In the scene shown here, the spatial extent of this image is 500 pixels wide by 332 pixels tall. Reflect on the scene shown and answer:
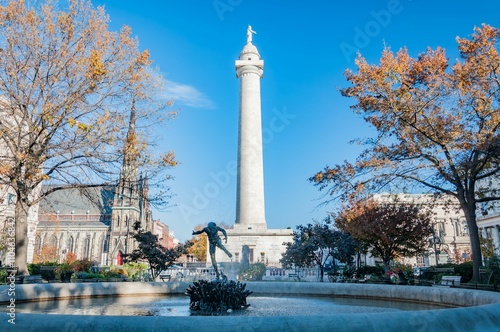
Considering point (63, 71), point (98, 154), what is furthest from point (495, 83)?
point (63, 71)

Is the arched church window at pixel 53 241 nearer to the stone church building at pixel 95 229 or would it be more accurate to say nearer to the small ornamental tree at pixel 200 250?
the stone church building at pixel 95 229

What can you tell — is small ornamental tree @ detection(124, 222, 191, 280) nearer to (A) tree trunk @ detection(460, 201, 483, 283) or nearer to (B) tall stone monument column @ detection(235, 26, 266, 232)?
(A) tree trunk @ detection(460, 201, 483, 283)

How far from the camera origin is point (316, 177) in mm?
19312

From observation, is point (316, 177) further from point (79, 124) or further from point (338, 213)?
point (338, 213)

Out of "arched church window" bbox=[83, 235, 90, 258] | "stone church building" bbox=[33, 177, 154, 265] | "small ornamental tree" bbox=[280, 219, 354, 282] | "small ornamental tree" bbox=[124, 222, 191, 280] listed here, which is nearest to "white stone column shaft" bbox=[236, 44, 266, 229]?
"small ornamental tree" bbox=[280, 219, 354, 282]

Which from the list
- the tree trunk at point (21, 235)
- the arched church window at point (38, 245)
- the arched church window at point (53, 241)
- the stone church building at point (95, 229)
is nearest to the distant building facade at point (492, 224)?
the tree trunk at point (21, 235)

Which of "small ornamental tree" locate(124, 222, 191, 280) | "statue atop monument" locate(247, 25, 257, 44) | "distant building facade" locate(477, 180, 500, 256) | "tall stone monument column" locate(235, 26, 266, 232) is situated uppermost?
"statue atop monument" locate(247, 25, 257, 44)

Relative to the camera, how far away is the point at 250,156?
48.6m

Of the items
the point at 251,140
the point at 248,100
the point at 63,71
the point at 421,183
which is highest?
the point at 248,100

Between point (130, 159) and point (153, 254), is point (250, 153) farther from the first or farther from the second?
point (130, 159)

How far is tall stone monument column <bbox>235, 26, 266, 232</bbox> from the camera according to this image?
47688 mm

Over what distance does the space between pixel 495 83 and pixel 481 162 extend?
4059 millimetres

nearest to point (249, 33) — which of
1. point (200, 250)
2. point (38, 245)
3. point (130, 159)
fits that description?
point (130, 159)

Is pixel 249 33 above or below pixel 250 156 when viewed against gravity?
above
